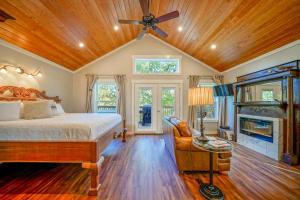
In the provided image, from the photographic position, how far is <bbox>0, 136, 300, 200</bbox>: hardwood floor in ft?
7.07

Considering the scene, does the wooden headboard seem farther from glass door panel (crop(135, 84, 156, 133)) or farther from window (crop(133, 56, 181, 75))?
window (crop(133, 56, 181, 75))

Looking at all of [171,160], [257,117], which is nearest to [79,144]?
[171,160]

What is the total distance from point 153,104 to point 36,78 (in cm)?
402

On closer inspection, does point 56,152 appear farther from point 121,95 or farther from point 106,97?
point 106,97

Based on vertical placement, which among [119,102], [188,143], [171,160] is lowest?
[171,160]

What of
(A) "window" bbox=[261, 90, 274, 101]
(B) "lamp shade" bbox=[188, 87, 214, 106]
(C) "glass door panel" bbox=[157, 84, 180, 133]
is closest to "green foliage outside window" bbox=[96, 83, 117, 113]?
(C) "glass door panel" bbox=[157, 84, 180, 133]

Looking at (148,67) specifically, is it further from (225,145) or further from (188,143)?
(225,145)

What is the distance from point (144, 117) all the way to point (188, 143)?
3651 millimetres

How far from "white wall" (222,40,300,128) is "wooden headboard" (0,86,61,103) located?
6.48m

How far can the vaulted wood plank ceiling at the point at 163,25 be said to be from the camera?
2.94 m

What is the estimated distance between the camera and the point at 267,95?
398 centimetres

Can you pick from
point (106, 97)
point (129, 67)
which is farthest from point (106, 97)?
point (129, 67)

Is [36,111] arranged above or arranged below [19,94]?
below

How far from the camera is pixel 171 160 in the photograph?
343 centimetres
